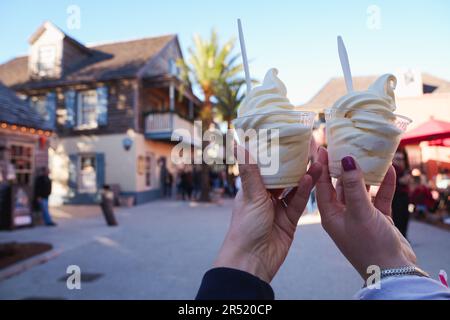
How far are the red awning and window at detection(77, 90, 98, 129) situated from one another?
13.9 m

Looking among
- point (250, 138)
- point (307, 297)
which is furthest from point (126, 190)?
point (250, 138)

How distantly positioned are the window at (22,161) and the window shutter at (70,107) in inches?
222

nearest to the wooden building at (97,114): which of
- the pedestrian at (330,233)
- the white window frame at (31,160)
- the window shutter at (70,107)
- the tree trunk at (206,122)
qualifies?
the window shutter at (70,107)

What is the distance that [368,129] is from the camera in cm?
141

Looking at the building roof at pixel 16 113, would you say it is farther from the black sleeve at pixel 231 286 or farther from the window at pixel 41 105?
the black sleeve at pixel 231 286

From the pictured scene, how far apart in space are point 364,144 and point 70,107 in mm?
16097

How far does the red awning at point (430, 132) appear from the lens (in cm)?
582

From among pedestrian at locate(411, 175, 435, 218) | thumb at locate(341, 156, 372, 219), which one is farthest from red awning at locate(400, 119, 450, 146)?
thumb at locate(341, 156, 372, 219)

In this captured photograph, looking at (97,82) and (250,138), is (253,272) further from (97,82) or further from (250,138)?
(97,82)

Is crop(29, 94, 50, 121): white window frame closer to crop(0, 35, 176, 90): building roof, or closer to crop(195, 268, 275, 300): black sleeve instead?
crop(0, 35, 176, 90): building roof

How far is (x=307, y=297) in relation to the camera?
3342mm

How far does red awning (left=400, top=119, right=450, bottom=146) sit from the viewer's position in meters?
5.82

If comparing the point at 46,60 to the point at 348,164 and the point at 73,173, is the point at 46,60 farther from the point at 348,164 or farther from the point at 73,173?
the point at 348,164

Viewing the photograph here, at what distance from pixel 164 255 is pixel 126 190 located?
9.37 metres
